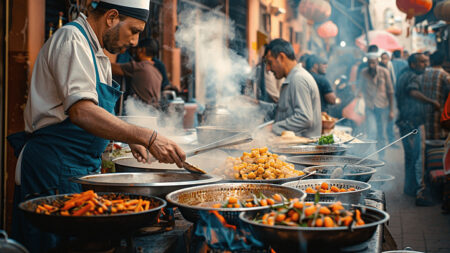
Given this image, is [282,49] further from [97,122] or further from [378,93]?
[378,93]

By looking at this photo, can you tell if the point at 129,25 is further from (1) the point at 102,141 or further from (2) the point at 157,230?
(2) the point at 157,230

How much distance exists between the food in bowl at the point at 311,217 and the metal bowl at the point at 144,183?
1.79ft

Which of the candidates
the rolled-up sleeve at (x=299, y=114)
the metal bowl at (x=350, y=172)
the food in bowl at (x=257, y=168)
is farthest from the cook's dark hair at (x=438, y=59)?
the food in bowl at (x=257, y=168)

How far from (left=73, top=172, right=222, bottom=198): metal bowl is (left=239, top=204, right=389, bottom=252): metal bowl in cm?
57

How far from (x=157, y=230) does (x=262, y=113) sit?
4328mm

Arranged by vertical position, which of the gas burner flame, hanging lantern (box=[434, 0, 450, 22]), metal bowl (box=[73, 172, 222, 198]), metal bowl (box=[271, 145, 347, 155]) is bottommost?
the gas burner flame

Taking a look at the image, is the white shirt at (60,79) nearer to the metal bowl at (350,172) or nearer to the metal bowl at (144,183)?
the metal bowl at (144,183)

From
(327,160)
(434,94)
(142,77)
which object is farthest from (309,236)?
(434,94)

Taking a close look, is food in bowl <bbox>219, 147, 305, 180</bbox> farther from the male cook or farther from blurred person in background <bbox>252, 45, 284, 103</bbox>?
blurred person in background <bbox>252, 45, 284, 103</bbox>

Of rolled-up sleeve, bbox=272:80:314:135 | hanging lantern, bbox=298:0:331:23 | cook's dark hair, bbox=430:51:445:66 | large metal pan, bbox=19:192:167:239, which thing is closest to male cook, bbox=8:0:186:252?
large metal pan, bbox=19:192:167:239

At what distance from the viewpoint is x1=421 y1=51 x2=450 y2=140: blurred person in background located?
750cm

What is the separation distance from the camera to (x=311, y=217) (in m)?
1.74

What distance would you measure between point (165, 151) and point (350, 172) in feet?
4.94

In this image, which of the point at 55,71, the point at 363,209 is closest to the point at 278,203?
the point at 363,209
